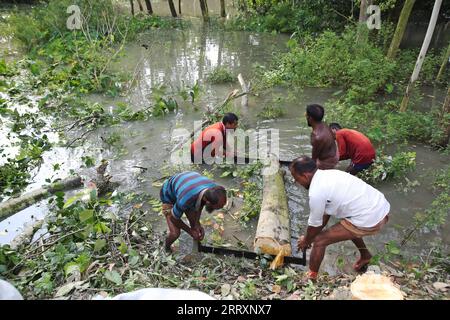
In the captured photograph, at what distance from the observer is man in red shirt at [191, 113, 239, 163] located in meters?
5.34

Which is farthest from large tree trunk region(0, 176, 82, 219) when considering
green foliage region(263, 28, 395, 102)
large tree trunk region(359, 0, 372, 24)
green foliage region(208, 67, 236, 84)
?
large tree trunk region(359, 0, 372, 24)

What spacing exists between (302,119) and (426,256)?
12.6 ft

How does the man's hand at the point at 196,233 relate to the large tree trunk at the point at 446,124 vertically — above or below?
below

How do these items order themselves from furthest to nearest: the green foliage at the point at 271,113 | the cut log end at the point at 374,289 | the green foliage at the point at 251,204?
the green foliage at the point at 271,113 < the green foliage at the point at 251,204 < the cut log end at the point at 374,289

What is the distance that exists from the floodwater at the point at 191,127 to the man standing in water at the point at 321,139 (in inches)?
28.6

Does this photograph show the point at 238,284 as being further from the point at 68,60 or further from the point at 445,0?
the point at 445,0

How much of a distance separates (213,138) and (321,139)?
1.66 meters

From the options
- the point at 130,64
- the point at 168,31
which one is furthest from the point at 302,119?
the point at 168,31

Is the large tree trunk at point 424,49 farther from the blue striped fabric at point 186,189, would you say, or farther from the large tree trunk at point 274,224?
the blue striped fabric at point 186,189

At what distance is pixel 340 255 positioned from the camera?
13.7 feet

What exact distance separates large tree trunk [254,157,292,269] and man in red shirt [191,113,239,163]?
37.8 inches

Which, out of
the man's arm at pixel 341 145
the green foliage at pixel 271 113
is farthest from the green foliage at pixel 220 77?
the man's arm at pixel 341 145

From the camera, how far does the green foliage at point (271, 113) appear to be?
760cm

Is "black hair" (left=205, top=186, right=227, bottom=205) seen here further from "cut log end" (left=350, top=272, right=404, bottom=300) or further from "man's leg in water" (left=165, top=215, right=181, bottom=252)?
"cut log end" (left=350, top=272, right=404, bottom=300)
